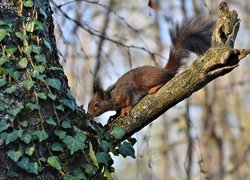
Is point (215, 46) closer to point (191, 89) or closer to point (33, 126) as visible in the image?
point (191, 89)

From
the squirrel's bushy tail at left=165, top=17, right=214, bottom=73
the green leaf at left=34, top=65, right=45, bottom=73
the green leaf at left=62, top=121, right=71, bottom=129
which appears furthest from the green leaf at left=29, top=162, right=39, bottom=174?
the squirrel's bushy tail at left=165, top=17, right=214, bottom=73

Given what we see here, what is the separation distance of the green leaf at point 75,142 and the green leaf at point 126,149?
9.6 inches

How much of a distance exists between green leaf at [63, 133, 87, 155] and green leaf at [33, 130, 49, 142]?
0.32ft

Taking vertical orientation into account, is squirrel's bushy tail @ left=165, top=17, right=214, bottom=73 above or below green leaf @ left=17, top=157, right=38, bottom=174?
above

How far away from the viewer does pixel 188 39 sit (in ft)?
11.9

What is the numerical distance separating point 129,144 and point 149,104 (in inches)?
8.8

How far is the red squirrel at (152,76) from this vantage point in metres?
3.54

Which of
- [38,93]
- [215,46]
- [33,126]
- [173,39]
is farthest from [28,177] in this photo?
[173,39]

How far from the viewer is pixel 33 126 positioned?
99.3 inches

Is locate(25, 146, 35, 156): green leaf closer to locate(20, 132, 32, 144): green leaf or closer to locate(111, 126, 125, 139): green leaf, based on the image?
locate(20, 132, 32, 144): green leaf

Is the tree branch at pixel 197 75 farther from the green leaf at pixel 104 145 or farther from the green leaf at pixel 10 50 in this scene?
the green leaf at pixel 10 50

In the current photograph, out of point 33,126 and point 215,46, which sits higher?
point 215,46

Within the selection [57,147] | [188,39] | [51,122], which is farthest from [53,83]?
[188,39]

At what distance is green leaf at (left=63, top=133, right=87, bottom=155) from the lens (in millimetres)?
2527
